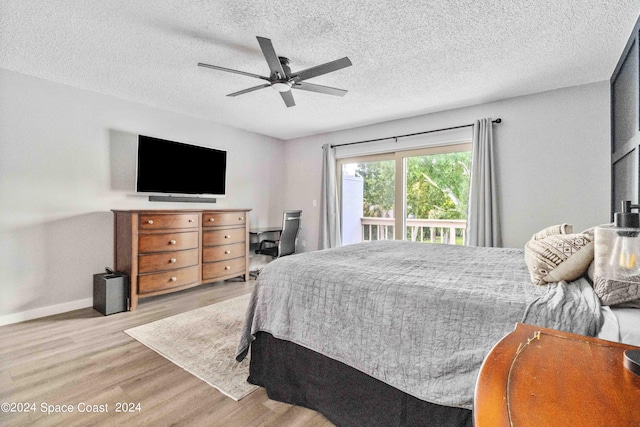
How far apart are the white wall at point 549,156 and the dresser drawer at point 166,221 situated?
11.5 feet


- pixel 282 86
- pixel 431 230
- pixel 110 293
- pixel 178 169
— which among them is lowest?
pixel 110 293

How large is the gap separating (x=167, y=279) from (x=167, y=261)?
213 millimetres

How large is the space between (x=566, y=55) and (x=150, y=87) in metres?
4.09

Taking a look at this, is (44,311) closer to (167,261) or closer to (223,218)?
(167,261)

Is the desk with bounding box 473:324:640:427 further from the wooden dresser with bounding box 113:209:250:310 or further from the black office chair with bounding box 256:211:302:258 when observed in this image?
the black office chair with bounding box 256:211:302:258

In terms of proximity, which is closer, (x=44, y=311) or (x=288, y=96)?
(x=288, y=96)

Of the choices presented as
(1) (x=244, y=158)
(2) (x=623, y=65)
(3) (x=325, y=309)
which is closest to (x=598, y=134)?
(2) (x=623, y=65)

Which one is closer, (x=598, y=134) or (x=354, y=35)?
(x=354, y=35)

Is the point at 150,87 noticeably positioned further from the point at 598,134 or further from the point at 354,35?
the point at 598,134

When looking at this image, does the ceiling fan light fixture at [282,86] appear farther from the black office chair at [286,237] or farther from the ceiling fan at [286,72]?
the black office chair at [286,237]

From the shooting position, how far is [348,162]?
5.31 metres

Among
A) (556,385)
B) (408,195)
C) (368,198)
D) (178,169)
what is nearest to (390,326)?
(556,385)

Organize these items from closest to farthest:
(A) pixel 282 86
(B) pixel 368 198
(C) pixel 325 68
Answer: (C) pixel 325 68 < (A) pixel 282 86 < (B) pixel 368 198

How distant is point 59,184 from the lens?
10.8 ft
